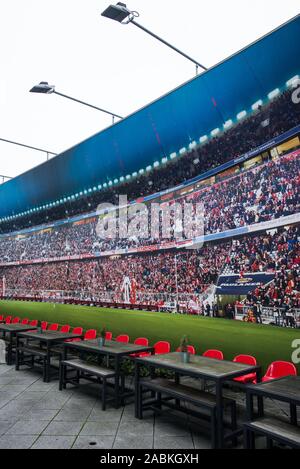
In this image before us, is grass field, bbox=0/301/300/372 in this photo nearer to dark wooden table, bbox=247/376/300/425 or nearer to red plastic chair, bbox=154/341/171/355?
red plastic chair, bbox=154/341/171/355

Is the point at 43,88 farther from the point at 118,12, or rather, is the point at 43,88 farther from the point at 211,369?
the point at 211,369

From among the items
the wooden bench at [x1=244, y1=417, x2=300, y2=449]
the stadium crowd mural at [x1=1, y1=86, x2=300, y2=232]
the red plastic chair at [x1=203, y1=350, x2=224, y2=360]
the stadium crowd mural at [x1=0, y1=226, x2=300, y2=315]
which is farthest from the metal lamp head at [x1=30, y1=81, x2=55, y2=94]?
the wooden bench at [x1=244, y1=417, x2=300, y2=449]

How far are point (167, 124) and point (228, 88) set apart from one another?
6.03ft

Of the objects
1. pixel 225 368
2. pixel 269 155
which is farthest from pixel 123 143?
pixel 225 368

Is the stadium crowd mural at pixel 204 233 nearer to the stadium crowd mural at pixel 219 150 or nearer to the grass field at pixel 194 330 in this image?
the stadium crowd mural at pixel 219 150

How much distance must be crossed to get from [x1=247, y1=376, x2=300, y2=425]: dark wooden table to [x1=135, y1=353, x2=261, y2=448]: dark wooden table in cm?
32

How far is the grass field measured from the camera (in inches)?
231

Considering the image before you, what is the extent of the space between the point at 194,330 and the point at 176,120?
461 cm

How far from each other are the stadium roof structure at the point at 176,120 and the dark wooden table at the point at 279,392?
185 inches

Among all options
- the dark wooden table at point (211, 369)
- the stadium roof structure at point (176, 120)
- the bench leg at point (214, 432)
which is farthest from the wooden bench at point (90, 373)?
the stadium roof structure at point (176, 120)

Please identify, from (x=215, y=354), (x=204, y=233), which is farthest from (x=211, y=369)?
(x=204, y=233)

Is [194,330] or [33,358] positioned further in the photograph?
[33,358]

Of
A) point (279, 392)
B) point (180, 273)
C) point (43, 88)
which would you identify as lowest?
point (279, 392)

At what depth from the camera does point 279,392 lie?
341 cm
